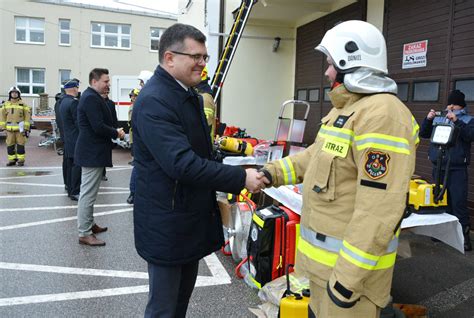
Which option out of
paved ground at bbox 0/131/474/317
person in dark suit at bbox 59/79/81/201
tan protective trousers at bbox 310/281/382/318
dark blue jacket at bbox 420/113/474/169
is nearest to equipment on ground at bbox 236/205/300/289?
paved ground at bbox 0/131/474/317

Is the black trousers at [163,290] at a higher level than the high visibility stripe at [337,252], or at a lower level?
lower

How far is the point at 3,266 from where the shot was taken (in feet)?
15.5

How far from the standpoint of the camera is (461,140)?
5.48 metres

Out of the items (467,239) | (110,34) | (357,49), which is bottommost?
(467,239)

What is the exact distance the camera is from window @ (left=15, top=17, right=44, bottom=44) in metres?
26.7

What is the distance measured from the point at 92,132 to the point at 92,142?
125mm

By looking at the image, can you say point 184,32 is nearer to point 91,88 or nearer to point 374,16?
point 91,88

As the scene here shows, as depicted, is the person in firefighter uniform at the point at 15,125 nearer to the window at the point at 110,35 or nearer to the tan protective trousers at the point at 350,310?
the tan protective trousers at the point at 350,310

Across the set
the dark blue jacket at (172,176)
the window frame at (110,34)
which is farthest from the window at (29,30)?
the dark blue jacket at (172,176)

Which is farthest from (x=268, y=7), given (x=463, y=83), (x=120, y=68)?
(x=120, y=68)

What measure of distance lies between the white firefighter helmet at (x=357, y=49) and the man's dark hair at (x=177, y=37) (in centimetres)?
78

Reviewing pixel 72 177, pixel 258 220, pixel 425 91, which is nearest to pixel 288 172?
pixel 258 220

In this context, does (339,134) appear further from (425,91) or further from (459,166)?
(425,91)

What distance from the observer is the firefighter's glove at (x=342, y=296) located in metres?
1.83
